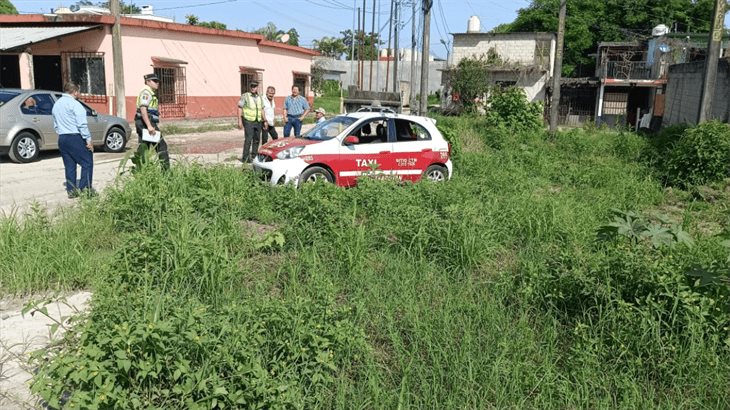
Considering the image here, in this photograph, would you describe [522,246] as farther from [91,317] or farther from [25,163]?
[25,163]

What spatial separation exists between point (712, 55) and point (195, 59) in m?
18.8

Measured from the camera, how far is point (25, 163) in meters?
12.5

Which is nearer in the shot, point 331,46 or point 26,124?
point 26,124

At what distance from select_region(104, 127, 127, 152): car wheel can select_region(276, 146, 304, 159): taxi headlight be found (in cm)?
710

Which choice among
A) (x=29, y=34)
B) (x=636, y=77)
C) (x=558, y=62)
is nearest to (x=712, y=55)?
(x=558, y=62)

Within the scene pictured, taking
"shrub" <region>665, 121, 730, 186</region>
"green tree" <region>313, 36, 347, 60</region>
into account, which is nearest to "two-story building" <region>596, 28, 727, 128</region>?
"shrub" <region>665, 121, 730, 186</region>

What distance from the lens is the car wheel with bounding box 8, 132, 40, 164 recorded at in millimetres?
12273

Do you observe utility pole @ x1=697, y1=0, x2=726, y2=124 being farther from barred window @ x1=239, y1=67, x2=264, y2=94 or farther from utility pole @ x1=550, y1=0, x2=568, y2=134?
barred window @ x1=239, y1=67, x2=264, y2=94

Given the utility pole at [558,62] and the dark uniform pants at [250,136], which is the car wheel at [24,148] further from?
the utility pole at [558,62]

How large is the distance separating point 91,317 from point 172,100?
838 inches

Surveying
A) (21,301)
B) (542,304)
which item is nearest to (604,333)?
(542,304)

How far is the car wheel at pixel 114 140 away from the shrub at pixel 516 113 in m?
10.3

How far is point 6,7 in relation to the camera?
166ft

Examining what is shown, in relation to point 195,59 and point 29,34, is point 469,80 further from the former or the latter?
point 29,34
